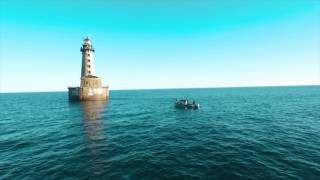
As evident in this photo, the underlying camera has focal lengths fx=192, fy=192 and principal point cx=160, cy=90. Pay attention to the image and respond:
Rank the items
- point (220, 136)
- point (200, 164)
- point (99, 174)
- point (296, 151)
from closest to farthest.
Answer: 1. point (99, 174)
2. point (200, 164)
3. point (296, 151)
4. point (220, 136)

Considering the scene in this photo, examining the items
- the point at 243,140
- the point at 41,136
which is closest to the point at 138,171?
the point at 243,140

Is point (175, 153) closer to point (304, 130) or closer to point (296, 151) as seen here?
point (296, 151)

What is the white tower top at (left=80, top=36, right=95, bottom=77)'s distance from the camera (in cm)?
7000

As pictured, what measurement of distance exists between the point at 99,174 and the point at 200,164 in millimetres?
7738

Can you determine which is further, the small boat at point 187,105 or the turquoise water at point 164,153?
the small boat at point 187,105

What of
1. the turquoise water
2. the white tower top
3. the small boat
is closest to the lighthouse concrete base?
the white tower top

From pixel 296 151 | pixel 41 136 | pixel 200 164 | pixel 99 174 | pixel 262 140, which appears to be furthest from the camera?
pixel 41 136

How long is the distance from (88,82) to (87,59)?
9045mm

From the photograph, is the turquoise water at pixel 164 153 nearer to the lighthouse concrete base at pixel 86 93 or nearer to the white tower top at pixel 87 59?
the lighthouse concrete base at pixel 86 93

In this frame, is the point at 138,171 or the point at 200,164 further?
the point at 200,164

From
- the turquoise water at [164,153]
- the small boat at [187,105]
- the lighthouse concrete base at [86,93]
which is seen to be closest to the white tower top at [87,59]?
the lighthouse concrete base at [86,93]

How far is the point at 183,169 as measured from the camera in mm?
14406

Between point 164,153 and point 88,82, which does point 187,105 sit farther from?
point 88,82

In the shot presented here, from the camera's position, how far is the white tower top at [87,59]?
70000 mm
